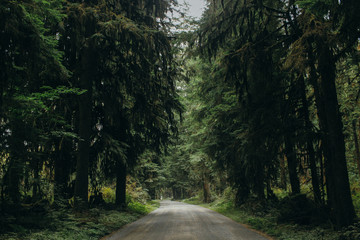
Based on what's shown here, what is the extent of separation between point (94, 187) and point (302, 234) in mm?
10670

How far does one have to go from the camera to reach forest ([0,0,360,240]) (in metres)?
6.45

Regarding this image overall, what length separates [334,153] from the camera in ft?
25.0

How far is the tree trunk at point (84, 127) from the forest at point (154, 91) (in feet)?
0.15

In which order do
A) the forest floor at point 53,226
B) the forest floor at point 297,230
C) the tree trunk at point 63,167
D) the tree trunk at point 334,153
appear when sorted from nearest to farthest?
Result: the forest floor at point 297,230 < the forest floor at point 53,226 < the tree trunk at point 334,153 < the tree trunk at point 63,167

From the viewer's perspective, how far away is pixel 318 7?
561 centimetres

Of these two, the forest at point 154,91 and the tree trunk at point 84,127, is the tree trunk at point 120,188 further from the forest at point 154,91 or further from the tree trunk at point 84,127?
the tree trunk at point 84,127

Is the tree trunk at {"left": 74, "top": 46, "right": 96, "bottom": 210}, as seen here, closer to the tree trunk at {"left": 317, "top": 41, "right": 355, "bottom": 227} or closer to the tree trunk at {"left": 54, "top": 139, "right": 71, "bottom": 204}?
the tree trunk at {"left": 54, "top": 139, "right": 71, "bottom": 204}

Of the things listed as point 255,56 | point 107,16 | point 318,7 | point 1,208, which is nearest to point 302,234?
point 255,56

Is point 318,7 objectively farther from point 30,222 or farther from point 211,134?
point 211,134

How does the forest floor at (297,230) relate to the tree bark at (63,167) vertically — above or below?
below

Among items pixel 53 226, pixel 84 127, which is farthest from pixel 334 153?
pixel 84 127

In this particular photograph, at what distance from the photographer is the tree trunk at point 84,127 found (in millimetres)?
10617

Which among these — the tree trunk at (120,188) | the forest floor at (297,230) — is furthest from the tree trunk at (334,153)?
the tree trunk at (120,188)

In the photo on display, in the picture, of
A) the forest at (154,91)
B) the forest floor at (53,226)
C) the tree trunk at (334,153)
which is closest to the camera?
the forest at (154,91)
